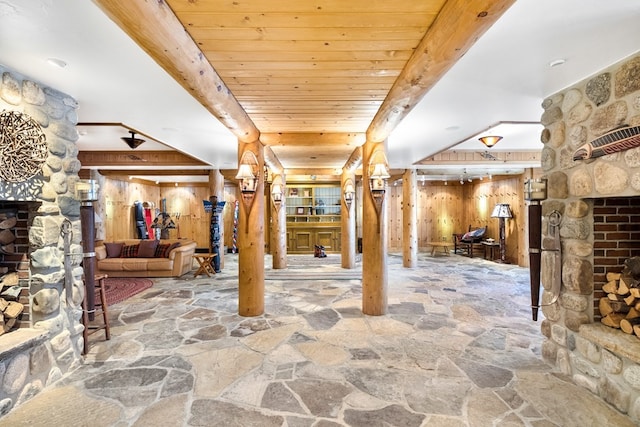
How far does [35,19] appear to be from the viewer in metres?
1.63

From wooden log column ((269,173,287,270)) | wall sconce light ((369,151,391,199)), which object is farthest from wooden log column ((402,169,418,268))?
wall sconce light ((369,151,391,199))

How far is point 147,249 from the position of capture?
658cm

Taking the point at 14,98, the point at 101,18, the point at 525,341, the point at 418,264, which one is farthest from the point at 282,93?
the point at 418,264

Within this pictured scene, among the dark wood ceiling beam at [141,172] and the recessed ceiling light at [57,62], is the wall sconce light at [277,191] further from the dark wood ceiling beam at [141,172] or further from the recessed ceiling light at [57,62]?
the recessed ceiling light at [57,62]

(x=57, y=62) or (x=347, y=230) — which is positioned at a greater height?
(x=57, y=62)

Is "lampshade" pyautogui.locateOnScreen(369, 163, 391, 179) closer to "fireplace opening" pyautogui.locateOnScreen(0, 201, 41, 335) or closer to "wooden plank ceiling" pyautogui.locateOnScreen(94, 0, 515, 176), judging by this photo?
"wooden plank ceiling" pyautogui.locateOnScreen(94, 0, 515, 176)

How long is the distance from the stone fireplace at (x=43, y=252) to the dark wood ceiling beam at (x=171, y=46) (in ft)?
4.13

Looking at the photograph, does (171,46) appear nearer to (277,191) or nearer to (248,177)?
(248,177)

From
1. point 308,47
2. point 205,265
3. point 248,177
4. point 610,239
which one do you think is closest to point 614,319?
point 610,239

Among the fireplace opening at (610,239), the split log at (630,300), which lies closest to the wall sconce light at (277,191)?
the fireplace opening at (610,239)

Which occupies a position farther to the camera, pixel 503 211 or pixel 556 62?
pixel 503 211

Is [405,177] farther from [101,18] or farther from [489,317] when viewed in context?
[101,18]

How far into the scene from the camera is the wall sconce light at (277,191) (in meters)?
6.79

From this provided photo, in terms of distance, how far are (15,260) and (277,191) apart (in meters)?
4.68
